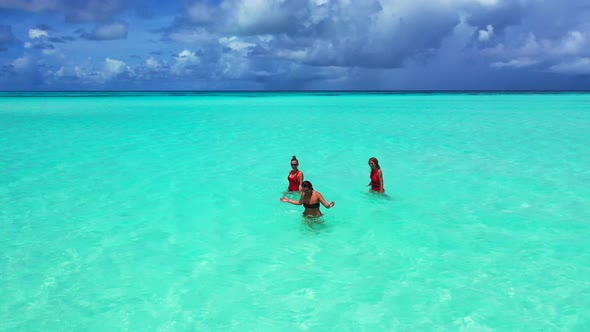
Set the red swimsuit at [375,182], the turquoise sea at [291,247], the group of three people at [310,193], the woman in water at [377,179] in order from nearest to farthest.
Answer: the turquoise sea at [291,247]
the group of three people at [310,193]
the woman in water at [377,179]
the red swimsuit at [375,182]

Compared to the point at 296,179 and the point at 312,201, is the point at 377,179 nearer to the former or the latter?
the point at 296,179

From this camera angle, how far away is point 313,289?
18.6 ft

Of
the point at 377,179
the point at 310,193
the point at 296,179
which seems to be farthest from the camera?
the point at 377,179

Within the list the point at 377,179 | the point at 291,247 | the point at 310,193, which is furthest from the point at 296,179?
the point at 291,247

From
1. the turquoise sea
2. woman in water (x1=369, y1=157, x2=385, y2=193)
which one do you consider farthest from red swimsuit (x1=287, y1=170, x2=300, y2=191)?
woman in water (x1=369, y1=157, x2=385, y2=193)

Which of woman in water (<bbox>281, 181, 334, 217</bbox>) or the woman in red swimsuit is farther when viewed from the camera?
the woman in red swimsuit

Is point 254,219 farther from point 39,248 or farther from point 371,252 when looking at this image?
point 39,248

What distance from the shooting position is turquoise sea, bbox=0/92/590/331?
202 inches

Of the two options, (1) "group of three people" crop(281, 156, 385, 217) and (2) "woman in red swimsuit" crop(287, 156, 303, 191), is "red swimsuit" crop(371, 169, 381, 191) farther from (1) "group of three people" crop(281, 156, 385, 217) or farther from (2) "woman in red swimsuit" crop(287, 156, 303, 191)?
(2) "woman in red swimsuit" crop(287, 156, 303, 191)

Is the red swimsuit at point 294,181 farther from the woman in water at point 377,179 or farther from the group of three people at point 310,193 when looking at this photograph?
the woman in water at point 377,179

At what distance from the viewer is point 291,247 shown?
6949 mm

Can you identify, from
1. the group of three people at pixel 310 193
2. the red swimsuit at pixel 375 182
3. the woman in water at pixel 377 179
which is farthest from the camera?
the red swimsuit at pixel 375 182

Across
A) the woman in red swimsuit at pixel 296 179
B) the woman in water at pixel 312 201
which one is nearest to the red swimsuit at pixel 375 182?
the woman in red swimsuit at pixel 296 179

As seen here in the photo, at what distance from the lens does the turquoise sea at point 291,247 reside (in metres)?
5.13
